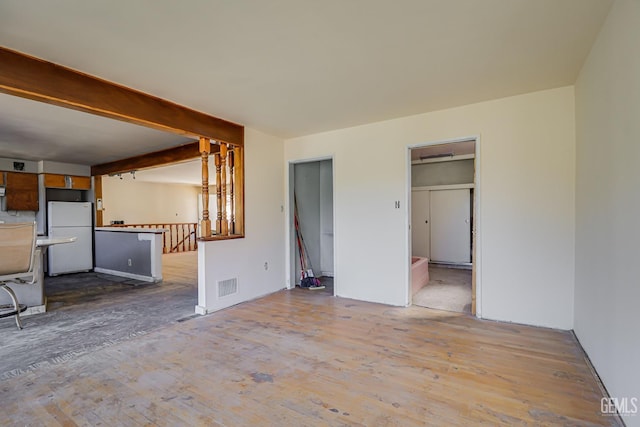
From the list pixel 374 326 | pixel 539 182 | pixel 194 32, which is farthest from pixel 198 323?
pixel 539 182

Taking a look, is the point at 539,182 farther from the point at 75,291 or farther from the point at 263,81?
the point at 75,291

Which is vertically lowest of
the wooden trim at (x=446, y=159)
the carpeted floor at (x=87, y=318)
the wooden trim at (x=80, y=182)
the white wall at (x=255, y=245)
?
the carpeted floor at (x=87, y=318)

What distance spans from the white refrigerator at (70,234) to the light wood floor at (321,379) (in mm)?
5054

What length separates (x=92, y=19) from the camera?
1.87 metres

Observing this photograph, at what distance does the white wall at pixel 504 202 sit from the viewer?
303 centimetres

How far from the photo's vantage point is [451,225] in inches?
272

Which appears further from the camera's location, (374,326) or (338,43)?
(374,326)

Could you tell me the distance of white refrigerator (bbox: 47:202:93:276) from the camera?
21.0 ft

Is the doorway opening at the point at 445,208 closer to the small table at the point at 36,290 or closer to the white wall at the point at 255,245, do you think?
the white wall at the point at 255,245

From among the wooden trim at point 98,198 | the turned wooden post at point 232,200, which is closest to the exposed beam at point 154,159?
the wooden trim at point 98,198

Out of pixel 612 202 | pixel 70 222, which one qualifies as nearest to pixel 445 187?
pixel 612 202

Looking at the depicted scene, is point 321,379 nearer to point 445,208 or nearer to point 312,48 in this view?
point 312,48

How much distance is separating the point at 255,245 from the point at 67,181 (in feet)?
17.7

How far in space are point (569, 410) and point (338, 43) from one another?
9.07ft
